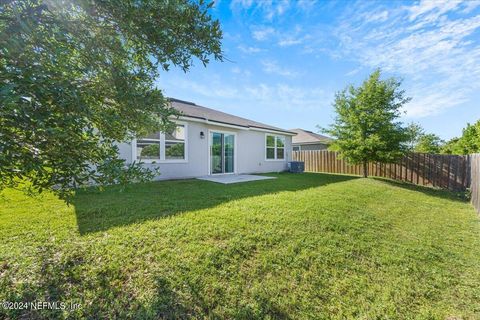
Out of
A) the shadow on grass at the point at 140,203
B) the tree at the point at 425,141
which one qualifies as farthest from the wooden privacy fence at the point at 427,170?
the tree at the point at 425,141

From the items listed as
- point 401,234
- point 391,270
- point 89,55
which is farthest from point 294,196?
point 89,55

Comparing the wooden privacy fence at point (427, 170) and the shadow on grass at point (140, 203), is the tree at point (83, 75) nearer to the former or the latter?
the shadow on grass at point (140, 203)

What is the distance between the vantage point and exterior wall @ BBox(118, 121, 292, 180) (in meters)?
9.20

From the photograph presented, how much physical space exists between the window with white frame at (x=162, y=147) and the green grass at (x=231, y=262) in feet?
11.4

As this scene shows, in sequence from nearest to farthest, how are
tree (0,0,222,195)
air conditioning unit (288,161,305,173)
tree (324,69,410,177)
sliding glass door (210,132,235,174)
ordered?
tree (0,0,222,195) < tree (324,69,410,177) < sliding glass door (210,132,235,174) < air conditioning unit (288,161,305,173)

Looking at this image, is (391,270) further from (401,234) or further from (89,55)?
(89,55)

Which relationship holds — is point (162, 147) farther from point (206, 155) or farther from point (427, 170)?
point (427, 170)

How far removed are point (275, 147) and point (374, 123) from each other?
6036 millimetres

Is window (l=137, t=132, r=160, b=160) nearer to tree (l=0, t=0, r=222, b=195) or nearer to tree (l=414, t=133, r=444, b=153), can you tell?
tree (l=0, t=0, r=222, b=195)

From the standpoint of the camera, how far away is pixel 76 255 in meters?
2.90

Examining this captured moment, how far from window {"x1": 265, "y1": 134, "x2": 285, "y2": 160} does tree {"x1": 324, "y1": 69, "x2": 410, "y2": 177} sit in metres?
4.20

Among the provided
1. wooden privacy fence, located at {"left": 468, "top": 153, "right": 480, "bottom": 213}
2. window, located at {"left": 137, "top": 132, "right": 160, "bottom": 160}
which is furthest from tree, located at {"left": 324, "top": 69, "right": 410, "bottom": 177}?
window, located at {"left": 137, "top": 132, "right": 160, "bottom": 160}

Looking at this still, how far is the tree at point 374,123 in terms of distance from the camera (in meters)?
10.5

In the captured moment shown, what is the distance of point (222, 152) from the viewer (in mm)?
11445
